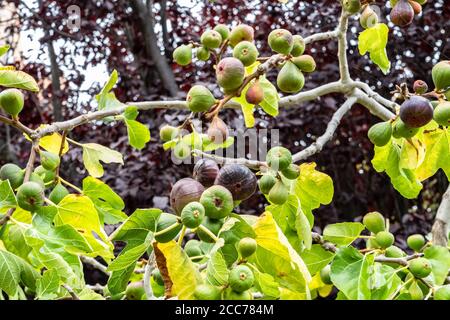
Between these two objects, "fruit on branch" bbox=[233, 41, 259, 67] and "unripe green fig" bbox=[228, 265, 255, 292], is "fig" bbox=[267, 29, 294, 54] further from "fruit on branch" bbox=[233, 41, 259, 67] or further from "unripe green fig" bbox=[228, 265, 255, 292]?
"unripe green fig" bbox=[228, 265, 255, 292]

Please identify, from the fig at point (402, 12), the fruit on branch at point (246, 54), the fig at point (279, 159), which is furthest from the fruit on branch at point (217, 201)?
the fig at point (402, 12)

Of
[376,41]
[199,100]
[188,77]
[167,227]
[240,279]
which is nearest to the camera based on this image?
[240,279]

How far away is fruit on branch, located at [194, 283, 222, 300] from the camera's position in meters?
0.81

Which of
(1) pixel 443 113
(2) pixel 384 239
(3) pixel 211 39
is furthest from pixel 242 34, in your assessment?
(2) pixel 384 239

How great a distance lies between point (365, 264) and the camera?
42.6 inches

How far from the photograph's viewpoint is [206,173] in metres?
1.02

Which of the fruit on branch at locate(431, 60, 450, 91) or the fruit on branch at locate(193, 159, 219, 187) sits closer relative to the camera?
the fruit on branch at locate(193, 159, 219, 187)

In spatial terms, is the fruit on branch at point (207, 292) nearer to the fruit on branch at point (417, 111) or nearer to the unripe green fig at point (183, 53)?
the fruit on branch at point (417, 111)

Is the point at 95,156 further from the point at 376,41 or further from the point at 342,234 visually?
the point at 376,41

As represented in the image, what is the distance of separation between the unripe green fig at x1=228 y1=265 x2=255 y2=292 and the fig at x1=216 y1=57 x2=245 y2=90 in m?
0.32

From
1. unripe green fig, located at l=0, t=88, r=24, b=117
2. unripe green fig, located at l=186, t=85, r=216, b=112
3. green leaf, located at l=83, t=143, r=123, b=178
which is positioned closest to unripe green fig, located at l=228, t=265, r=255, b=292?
unripe green fig, located at l=186, t=85, r=216, b=112

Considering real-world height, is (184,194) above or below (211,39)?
below

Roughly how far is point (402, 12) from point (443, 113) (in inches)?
10.0

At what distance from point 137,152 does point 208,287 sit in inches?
83.4
